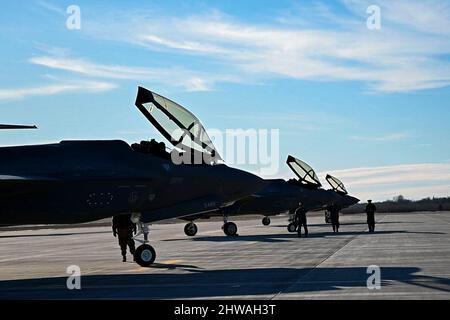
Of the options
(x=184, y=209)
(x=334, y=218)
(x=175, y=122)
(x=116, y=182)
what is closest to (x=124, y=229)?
(x=184, y=209)

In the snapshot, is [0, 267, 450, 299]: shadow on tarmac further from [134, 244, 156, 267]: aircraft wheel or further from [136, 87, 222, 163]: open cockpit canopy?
[136, 87, 222, 163]: open cockpit canopy

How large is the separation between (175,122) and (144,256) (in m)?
3.60

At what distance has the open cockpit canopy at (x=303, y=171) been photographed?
4506 cm

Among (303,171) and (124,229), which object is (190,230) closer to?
(303,171)

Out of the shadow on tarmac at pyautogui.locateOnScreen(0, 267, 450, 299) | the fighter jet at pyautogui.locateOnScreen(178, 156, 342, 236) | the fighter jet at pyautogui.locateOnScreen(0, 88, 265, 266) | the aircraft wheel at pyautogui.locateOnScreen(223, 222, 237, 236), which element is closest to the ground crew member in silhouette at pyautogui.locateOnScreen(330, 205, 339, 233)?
the fighter jet at pyautogui.locateOnScreen(178, 156, 342, 236)

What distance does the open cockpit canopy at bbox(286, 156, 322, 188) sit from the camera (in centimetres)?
4506

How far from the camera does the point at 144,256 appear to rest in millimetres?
18750

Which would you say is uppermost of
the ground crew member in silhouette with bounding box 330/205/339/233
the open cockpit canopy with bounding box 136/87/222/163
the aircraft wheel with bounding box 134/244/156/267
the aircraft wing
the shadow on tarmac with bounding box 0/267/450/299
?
the open cockpit canopy with bounding box 136/87/222/163

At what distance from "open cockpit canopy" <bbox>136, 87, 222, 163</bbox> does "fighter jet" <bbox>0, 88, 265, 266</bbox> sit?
0.03 meters

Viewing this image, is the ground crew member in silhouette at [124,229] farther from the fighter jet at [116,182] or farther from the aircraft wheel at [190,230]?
the aircraft wheel at [190,230]

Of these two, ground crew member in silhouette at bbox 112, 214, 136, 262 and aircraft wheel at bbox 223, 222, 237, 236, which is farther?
aircraft wheel at bbox 223, 222, 237, 236

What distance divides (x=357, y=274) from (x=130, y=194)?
5860 mm

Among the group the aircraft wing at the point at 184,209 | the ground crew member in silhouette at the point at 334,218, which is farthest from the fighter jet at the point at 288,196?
the aircraft wing at the point at 184,209
